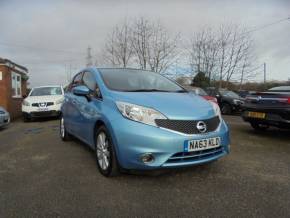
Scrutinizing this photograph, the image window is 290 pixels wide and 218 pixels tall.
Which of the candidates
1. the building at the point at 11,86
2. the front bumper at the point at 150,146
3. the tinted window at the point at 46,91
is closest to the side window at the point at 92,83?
the front bumper at the point at 150,146

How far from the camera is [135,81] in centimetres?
433

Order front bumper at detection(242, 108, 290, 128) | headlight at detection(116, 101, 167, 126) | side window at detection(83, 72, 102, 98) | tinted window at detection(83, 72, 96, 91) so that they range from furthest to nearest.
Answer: front bumper at detection(242, 108, 290, 128) < tinted window at detection(83, 72, 96, 91) < side window at detection(83, 72, 102, 98) < headlight at detection(116, 101, 167, 126)

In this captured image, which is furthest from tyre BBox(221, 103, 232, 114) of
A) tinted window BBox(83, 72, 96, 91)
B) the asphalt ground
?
tinted window BBox(83, 72, 96, 91)

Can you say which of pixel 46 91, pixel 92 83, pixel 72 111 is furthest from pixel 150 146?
pixel 46 91

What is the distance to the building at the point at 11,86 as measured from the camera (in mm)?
12630

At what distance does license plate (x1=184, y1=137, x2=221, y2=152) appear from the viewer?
10.3 ft

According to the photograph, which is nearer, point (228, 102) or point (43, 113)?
point (43, 113)

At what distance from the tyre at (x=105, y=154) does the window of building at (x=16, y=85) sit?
39.6 feet

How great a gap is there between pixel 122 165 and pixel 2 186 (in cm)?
155

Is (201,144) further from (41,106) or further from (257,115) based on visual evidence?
(41,106)

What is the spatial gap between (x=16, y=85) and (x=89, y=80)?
12.1 metres

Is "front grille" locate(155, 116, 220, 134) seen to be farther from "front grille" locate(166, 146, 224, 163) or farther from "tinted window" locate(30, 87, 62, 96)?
"tinted window" locate(30, 87, 62, 96)

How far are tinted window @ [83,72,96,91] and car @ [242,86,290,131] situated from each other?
392cm

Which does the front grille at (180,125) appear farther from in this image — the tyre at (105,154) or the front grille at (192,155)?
the tyre at (105,154)
